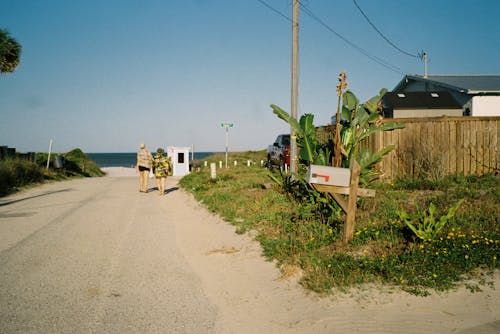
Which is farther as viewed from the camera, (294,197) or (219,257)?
(294,197)

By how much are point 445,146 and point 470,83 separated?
1491cm

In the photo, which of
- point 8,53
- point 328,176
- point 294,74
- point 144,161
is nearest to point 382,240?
point 328,176

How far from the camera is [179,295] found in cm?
464

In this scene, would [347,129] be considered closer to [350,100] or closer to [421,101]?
[350,100]

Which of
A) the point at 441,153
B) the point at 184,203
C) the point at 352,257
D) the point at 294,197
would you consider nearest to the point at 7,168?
the point at 184,203

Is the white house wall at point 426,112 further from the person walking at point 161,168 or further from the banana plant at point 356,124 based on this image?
the banana plant at point 356,124

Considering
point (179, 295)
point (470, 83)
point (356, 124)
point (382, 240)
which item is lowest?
point (179, 295)

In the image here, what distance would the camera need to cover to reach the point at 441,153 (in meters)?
11.5

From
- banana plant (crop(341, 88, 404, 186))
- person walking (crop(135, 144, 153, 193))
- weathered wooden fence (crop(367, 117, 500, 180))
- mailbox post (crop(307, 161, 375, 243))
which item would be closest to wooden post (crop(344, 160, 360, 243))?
mailbox post (crop(307, 161, 375, 243))

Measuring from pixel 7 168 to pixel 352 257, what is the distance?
1639cm

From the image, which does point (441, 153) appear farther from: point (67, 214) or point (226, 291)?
point (67, 214)

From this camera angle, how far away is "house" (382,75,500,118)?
2038cm

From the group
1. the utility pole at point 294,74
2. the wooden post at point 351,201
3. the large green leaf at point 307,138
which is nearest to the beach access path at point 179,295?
the wooden post at point 351,201

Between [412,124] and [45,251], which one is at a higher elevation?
[412,124]
